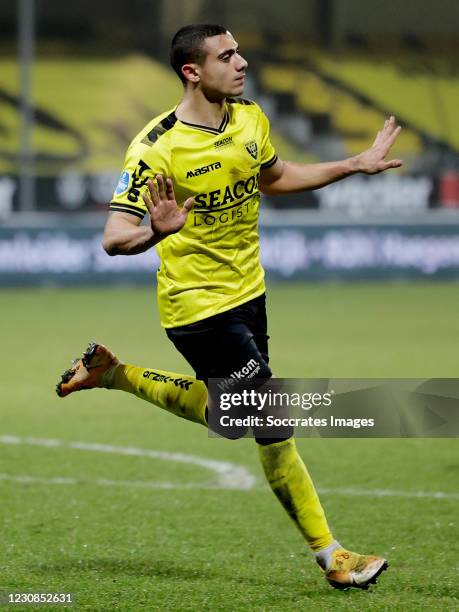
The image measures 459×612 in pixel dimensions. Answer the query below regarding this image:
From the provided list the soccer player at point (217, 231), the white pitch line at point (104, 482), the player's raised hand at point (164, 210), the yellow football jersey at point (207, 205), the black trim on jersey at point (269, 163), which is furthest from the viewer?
the white pitch line at point (104, 482)

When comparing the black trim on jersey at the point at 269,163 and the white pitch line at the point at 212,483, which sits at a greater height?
the black trim on jersey at the point at 269,163

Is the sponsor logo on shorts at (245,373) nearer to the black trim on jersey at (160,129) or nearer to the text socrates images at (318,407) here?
the text socrates images at (318,407)

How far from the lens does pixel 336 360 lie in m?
11.8

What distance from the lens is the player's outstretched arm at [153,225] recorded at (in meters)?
4.66

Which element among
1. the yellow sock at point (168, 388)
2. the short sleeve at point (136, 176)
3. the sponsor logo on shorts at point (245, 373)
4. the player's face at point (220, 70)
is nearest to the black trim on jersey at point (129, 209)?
the short sleeve at point (136, 176)

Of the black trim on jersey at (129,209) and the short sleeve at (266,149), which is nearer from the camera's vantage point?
the black trim on jersey at (129,209)

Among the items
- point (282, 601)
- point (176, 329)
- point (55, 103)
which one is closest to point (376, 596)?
point (282, 601)

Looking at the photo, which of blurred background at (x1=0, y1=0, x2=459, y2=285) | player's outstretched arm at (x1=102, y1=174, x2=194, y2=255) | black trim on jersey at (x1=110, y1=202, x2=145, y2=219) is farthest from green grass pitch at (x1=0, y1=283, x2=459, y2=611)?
blurred background at (x1=0, y1=0, x2=459, y2=285)

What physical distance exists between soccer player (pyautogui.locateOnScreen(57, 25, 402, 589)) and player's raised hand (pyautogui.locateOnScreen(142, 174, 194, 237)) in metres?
0.21

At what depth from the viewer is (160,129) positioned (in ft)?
17.1

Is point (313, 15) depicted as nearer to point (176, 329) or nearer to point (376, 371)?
point (376, 371)

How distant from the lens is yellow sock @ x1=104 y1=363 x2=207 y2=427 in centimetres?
547

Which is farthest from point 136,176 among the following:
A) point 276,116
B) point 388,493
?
point 276,116

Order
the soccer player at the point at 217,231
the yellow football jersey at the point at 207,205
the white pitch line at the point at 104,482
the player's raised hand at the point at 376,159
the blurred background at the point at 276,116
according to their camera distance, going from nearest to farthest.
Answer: the soccer player at the point at 217,231
the yellow football jersey at the point at 207,205
the player's raised hand at the point at 376,159
the white pitch line at the point at 104,482
the blurred background at the point at 276,116
